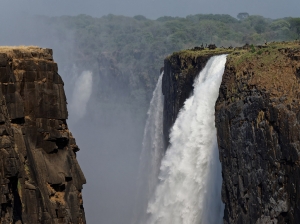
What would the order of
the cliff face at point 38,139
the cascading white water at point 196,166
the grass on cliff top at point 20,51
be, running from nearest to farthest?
the cliff face at point 38,139 → the grass on cliff top at point 20,51 → the cascading white water at point 196,166

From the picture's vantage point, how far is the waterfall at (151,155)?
325 ft

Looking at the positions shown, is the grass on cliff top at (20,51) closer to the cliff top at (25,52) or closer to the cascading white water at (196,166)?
the cliff top at (25,52)

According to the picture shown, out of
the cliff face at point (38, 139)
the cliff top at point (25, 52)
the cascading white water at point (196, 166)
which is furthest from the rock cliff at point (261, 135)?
the cliff top at point (25, 52)

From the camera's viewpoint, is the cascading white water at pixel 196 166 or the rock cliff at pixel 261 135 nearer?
the rock cliff at pixel 261 135

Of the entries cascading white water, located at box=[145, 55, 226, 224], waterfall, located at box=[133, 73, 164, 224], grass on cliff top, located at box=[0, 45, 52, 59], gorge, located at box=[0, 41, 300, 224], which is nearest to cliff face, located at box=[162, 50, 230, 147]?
gorge, located at box=[0, 41, 300, 224]

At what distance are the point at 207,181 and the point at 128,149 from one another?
106782 millimetres

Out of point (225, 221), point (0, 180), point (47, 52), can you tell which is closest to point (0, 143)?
point (0, 180)

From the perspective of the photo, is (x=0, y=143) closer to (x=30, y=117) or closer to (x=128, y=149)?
(x=30, y=117)

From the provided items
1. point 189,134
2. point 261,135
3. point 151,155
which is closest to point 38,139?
point 261,135

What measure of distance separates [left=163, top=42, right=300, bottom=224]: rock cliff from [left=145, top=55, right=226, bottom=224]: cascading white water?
4798 millimetres

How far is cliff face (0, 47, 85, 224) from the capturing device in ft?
103

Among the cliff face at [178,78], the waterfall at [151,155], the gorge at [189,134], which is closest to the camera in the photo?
the gorge at [189,134]

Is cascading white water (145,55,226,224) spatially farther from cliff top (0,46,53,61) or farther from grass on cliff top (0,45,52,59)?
grass on cliff top (0,45,52,59)

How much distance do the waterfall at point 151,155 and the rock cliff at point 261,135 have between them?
3492 centimetres
